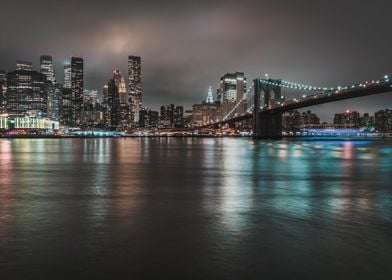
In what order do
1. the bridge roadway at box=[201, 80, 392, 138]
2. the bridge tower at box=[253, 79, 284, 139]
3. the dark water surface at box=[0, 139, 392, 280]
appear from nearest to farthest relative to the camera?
the dark water surface at box=[0, 139, 392, 280]
the bridge roadway at box=[201, 80, 392, 138]
the bridge tower at box=[253, 79, 284, 139]

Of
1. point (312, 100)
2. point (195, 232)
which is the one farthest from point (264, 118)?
point (195, 232)

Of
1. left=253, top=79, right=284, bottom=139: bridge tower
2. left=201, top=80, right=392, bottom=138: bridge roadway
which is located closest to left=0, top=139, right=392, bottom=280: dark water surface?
left=201, top=80, right=392, bottom=138: bridge roadway

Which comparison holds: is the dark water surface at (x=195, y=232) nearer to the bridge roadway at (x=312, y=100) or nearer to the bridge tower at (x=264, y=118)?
the bridge roadway at (x=312, y=100)

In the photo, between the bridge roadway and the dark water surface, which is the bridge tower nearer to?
the bridge roadway

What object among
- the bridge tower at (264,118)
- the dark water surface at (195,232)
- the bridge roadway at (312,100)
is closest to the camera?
the dark water surface at (195,232)

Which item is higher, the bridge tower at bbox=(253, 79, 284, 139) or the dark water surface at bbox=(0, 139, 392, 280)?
the bridge tower at bbox=(253, 79, 284, 139)

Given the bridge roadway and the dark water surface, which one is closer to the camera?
the dark water surface

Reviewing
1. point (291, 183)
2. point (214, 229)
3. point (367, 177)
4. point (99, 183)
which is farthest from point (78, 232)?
point (367, 177)

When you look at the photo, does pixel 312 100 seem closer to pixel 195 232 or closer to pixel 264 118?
pixel 264 118

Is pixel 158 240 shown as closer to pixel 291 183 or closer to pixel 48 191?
pixel 48 191

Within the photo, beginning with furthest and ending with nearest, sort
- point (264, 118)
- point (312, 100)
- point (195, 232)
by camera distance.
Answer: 1. point (264, 118)
2. point (312, 100)
3. point (195, 232)

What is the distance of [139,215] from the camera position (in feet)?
39.1

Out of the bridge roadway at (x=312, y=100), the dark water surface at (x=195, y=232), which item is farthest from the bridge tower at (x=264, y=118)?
the dark water surface at (x=195, y=232)

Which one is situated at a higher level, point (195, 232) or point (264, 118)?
point (264, 118)
